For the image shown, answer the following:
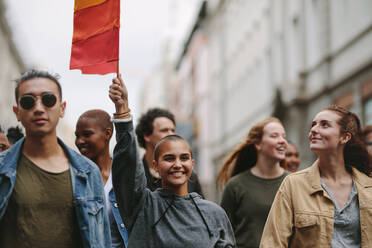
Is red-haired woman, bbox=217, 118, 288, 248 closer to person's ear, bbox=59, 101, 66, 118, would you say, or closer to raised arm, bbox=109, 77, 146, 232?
raised arm, bbox=109, 77, 146, 232

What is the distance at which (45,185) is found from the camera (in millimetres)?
3936

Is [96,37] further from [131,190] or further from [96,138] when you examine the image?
[96,138]

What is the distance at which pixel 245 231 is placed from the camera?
6.57 meters

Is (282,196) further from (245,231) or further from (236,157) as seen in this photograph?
(236,157)

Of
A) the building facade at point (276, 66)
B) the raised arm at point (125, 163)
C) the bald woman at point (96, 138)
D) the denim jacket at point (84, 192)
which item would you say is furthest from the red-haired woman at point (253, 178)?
the building facade at point (276, 66)

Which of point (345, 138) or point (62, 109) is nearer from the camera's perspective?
point (62, 109)

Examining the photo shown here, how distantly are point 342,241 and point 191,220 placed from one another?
51.1 inches

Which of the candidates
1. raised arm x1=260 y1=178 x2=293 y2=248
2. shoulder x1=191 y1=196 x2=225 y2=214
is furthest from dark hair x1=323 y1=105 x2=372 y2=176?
shoulder x1=191 y1=196 x2=225 y2=214

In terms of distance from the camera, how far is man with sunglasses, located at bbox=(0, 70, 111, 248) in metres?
3.86

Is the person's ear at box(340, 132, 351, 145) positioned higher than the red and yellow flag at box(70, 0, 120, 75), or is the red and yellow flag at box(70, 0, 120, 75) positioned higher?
the red and yellow flag at box(70, 0, 120, 75)

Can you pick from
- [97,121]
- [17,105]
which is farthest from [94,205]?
[97,121]

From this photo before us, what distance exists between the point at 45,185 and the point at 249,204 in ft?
10.2

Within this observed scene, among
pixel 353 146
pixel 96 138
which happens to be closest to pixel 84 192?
pixel 96 138

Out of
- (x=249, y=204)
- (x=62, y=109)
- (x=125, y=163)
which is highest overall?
(x=62, y=109)
